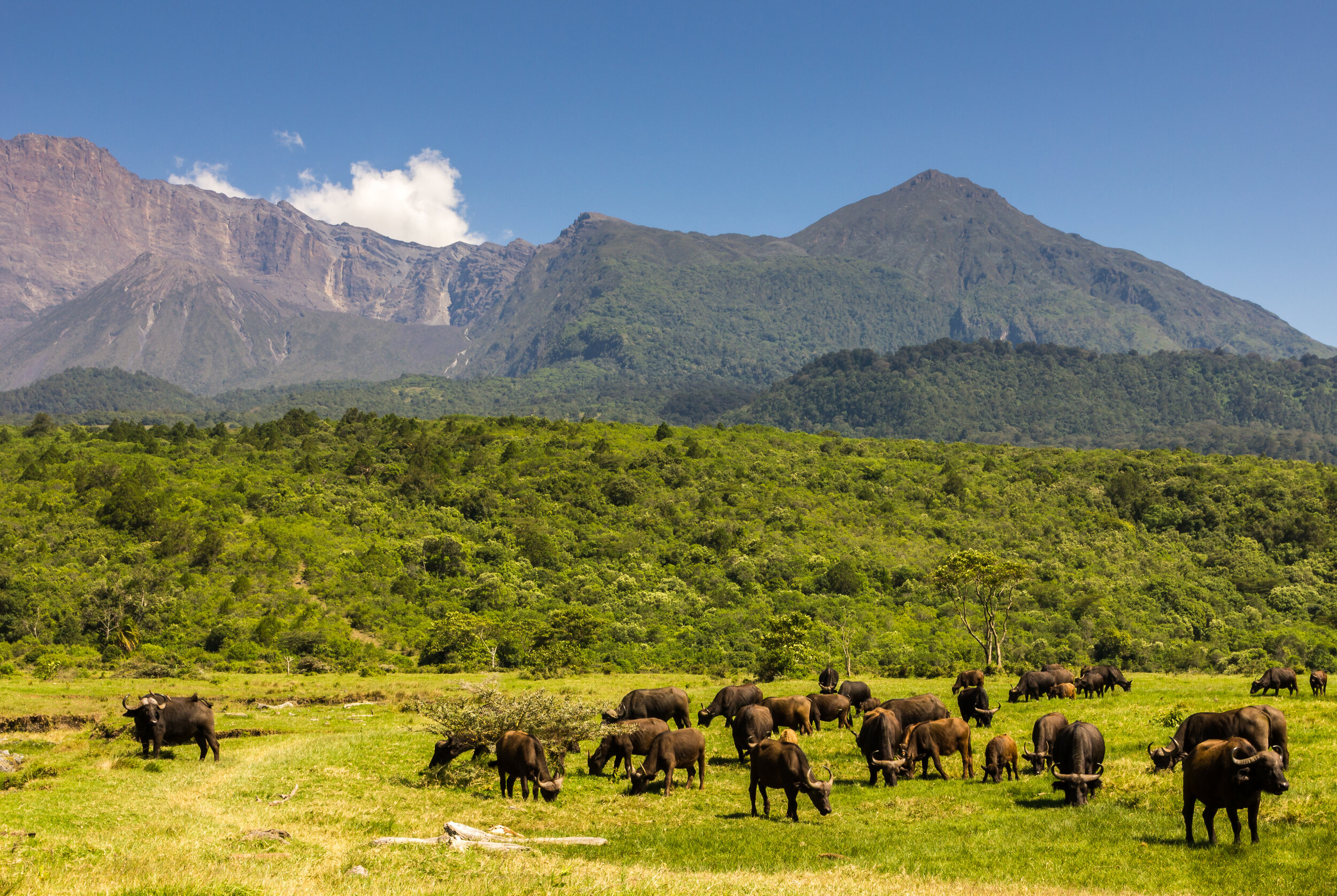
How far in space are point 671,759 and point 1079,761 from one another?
373 inches

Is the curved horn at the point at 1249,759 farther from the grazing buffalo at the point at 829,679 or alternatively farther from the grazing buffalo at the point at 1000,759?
the grazing buffalo at the point at 829,679

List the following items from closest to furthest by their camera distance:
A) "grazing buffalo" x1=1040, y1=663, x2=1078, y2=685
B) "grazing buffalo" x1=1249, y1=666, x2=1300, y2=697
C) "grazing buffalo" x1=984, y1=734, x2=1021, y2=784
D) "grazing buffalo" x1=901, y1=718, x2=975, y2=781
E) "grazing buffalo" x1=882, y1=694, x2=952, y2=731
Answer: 1. "grazing buffalo" x1=984, y1=734, x2=1021, y2=784
2. "grazing buffalo" x1=901, y1=718, x2=975, y2=781
3. "grazing buffalo" x1=882, y1=694, x2=952, y2=731
4. "grazing buffalo" x1=1249, y1=666, x2=1300, y2=697
5. "grazing buffalo" x1=1040, y1=663, x2=1078, y2=685

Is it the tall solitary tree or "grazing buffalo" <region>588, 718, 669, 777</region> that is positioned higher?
the tall solitary tree

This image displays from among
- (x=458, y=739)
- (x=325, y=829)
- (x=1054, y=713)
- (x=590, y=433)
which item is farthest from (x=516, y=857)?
(x=590, y=433)

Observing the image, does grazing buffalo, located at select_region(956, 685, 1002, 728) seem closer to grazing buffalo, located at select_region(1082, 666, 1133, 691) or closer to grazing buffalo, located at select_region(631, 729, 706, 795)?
grazing buffalo, located at select_region(1082, 666, 1133, 691)

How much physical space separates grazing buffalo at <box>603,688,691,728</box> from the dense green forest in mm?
22059

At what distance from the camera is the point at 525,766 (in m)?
20.4

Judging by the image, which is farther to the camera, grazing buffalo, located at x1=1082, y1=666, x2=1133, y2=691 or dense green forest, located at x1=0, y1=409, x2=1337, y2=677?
dense green forest, located at x1=0, y1=409, x2=1337, y2=677

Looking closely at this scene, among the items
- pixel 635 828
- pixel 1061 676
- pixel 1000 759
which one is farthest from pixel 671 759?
pixel 1061 676

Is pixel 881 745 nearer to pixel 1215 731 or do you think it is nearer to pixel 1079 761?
pixel 1079 761

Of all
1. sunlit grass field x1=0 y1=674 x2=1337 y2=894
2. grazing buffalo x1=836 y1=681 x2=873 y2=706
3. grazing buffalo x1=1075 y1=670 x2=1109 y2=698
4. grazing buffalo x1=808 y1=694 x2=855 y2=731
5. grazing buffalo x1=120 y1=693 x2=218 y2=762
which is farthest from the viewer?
grazing buffalo x1=1075 y1=670 x2=1109 y2=698

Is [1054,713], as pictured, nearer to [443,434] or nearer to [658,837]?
[658,837]

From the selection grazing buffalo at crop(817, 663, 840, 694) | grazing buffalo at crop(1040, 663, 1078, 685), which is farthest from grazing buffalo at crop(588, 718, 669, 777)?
grazing buffalo at crop(1040, 663, 1078, 685)

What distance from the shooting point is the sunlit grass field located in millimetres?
12547
